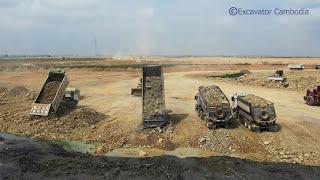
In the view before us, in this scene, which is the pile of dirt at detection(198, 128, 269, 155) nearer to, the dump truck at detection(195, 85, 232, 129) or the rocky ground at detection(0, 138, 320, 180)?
the dump truck at detection(195, 85, 232, 129)

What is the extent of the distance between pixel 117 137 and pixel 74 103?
10764 mm

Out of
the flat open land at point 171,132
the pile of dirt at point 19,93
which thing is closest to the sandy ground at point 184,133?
the flat open land at point 171,132

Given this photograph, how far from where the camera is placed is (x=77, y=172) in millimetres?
19750

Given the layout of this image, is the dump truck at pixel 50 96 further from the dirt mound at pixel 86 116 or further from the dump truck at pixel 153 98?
the dump truck at pixel 153 98

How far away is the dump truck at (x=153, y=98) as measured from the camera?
28.8 meters

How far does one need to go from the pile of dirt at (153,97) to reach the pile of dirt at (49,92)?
815cm

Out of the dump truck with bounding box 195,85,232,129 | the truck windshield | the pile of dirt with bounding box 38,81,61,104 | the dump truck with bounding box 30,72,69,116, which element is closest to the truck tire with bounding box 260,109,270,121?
the truck windshield

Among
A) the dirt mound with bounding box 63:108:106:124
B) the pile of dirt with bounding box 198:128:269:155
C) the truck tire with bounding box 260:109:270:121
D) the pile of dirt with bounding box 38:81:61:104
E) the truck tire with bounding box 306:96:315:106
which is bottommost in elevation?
the pile of dirt with bounding box 198:128:269:155

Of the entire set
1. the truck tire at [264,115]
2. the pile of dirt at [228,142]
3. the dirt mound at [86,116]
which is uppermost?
the truck tire at [264,115]

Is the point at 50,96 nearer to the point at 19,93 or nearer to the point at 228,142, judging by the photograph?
the point at 19,93

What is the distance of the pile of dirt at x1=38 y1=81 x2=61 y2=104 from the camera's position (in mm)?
34406

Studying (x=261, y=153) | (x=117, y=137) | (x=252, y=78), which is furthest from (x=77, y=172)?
(x=252, y=78)

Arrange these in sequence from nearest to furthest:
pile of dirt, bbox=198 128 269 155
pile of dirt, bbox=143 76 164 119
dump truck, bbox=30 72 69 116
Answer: pile of dirt, bbox=198 128 269 155, pile of dirt, bbox=143 76 164 119, dump truck, bbox=30 72 69 116

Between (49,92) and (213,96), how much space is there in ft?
45.7
